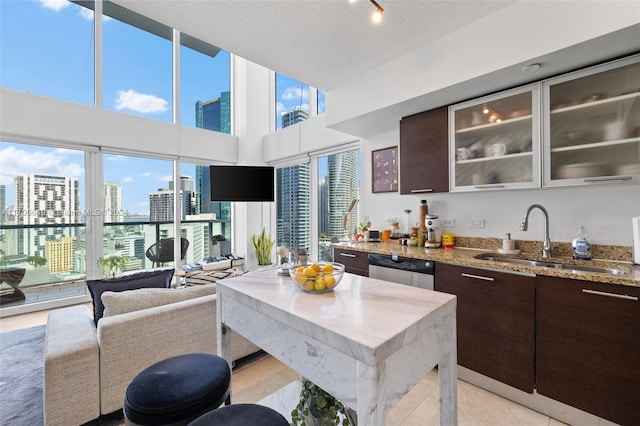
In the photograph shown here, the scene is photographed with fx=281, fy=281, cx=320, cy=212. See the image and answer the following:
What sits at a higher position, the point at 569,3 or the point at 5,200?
the point at 569,3

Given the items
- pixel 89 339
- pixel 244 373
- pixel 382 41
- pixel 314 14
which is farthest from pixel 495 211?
pixel 89 339

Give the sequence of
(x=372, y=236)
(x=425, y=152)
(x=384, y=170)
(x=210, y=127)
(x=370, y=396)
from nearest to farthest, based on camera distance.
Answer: (x=370, y=396), (x=425, y=152), (x=372, y=236), (x=384, y=170), (x=210, y=127)

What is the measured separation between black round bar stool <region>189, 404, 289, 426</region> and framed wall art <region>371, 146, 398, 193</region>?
2719 mm

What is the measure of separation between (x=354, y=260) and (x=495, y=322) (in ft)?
4.24

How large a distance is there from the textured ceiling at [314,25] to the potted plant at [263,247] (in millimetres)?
3176

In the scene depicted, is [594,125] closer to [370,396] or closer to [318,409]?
[370,396]

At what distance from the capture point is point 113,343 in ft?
5.27

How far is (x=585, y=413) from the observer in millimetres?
1589

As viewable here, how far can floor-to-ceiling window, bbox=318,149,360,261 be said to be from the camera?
154 inches

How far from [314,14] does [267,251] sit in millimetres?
3828

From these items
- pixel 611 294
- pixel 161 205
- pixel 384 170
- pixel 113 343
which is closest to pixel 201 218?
pixel 161 205

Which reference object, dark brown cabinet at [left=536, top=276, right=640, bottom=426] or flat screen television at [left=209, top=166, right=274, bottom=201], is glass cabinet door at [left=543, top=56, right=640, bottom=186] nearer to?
dark brown cabinet at [left=536, top=276, right=640, bottom=426]

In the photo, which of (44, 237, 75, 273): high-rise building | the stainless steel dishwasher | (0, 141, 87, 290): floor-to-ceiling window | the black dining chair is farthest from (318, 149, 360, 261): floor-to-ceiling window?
(44, 237, 75, 273): high-rise building

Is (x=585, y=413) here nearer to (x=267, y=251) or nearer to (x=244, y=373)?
(x=244, y=373)
